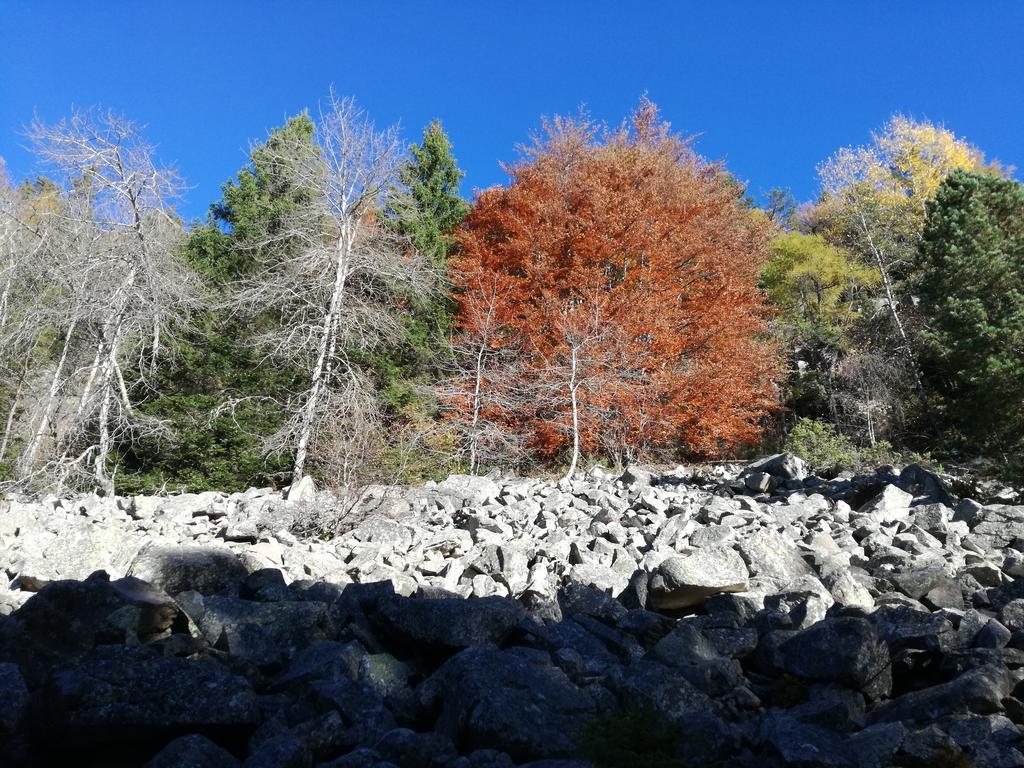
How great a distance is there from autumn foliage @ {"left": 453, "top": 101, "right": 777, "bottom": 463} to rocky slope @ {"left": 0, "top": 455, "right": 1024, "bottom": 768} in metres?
7.35

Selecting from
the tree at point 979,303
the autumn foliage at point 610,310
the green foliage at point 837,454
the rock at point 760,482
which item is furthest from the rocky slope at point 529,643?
the tree at point 979,303

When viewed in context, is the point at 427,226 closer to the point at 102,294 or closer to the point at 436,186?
the point at 436,186

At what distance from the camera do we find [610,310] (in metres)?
16.7

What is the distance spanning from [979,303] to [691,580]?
14307mm

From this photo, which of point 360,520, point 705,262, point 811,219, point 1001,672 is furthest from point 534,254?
point 811,219

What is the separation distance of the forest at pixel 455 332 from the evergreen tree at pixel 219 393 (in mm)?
66

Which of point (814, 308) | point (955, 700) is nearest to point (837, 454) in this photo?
point (955, 700)

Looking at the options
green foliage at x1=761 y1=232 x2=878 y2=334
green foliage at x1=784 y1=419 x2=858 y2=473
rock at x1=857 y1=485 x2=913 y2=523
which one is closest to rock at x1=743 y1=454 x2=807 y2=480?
green foliage at x1=784 y1=419 x2=858 y2=473

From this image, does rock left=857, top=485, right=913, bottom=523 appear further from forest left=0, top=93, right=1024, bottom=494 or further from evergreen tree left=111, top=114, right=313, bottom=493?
evergreen tree left=111, top=114, right=313, bottom=493

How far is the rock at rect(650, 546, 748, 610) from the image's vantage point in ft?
16.2

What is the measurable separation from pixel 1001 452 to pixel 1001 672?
13.0 m

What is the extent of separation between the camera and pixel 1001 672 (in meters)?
3.33

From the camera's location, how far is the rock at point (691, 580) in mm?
4934

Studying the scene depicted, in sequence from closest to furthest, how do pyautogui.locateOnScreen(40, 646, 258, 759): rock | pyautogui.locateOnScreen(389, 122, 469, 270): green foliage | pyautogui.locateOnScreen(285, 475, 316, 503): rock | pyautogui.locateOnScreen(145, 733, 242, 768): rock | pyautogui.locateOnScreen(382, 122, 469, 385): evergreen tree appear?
1. pyautogui.locateOnScreen(145, 733, 242, 768): rock
2. pyautogui.locateOnScreen(40, 646, 258, 759): rock
3. pyautogui.locateOnScreen(285, 475, 316, 503): rock
4. pyautogui.locateOnScreen(382, 122, 469, 385): evergreen tree
5. pyautogui.locateOnScreen(389, 122, 469, 270): green foliage
